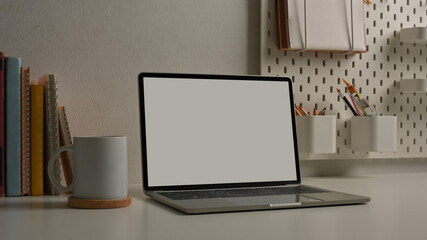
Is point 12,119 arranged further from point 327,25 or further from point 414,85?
point 414,85

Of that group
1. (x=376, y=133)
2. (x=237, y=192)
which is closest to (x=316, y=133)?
(x=376, y=133)

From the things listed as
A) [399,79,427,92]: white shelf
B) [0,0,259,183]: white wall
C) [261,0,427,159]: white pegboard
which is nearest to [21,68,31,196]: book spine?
[0,0,259,183]: white wall

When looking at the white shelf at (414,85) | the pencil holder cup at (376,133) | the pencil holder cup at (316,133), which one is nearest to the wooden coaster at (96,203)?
the pencil holder cup at (316,133)

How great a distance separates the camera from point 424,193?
1230 mm

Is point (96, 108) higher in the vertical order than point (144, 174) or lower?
higher

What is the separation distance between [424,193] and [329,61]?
48 centimetres

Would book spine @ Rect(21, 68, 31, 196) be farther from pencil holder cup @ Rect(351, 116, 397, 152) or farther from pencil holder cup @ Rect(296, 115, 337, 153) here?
pencil holder cup @ Rect(351, 116, 397, 152)

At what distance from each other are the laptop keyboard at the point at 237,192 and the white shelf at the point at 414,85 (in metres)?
0.57

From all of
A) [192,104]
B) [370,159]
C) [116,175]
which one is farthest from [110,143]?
[370,159]

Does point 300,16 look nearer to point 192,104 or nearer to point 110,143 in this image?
point 192,104

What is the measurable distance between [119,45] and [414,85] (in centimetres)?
84

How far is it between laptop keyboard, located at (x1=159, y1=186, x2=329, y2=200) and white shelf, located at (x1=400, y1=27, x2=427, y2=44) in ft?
2.12

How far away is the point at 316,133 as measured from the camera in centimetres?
145

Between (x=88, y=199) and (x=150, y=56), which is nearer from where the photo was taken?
(x=88, y=199)
